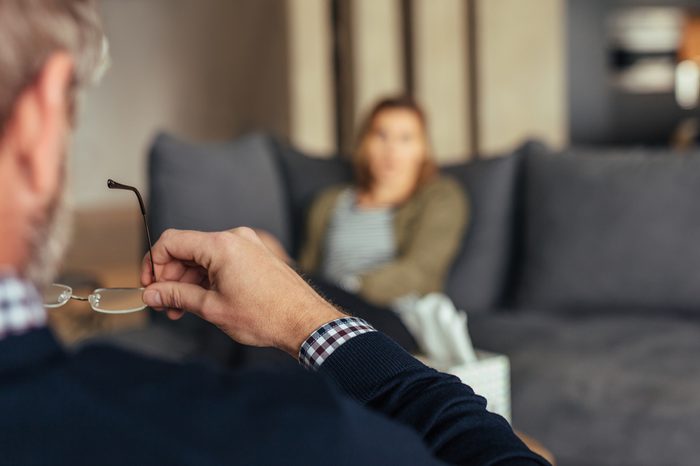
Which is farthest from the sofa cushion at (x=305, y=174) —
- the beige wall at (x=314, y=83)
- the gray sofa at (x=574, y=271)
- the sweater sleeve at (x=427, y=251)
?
the beige wall at (x=314, y=83)

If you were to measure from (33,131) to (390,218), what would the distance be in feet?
7.08

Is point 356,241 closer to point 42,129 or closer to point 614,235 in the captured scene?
point 614,235

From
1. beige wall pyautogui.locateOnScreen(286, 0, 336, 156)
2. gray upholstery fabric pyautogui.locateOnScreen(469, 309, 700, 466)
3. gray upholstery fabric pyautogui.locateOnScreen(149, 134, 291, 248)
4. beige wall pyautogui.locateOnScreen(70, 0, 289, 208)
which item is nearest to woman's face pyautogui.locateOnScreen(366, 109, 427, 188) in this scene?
gray upholstery fabric pyautogui.locateOnScreen(149, 134, 291, 248)

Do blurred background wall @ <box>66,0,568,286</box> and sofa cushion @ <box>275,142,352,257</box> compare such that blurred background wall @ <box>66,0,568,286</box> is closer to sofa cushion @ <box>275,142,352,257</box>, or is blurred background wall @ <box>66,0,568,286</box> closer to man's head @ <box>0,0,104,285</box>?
sofa cushion @ <box>275,142,352,257</box>

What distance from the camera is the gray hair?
36 cm

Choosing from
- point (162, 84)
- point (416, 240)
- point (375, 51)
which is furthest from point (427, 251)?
point (162, 84)

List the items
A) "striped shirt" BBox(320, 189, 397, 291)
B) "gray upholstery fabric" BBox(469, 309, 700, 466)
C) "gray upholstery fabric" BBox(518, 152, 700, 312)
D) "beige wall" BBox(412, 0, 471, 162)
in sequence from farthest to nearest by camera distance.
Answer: "beige wall" BBox(412, 0, 471, 162) < "striped shirt" BBox(320, 189, 397, 291) < "gray upholstery fabric" BBox(518, 152, 700, 312) < "gray upholstery fabric" BBox(469, 309, 700, 466)

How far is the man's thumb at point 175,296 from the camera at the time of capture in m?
0.56

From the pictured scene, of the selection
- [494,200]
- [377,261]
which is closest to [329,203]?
[377,261]

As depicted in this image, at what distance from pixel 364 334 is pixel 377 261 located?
1876mm

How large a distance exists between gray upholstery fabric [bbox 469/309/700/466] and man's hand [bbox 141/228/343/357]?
4.62 feet

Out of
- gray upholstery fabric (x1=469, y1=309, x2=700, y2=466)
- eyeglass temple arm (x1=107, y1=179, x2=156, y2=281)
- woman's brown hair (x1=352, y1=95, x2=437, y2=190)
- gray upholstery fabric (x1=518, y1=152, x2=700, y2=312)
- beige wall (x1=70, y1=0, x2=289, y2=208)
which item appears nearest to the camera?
eyeglass temple arm (x1=107, y1=179, x2=156, y2=281)

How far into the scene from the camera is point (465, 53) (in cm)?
423

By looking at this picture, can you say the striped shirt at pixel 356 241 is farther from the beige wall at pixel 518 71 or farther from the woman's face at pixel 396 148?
the beige wall at pixel 518 71
